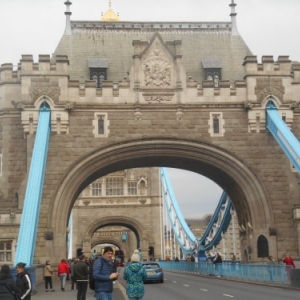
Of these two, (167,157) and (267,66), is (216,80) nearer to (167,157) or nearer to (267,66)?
(267,66)

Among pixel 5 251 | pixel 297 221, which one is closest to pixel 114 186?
pixel 5 251

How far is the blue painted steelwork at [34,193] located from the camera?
22.6 metres

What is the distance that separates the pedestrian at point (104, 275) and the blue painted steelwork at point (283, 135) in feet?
56.4

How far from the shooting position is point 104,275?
10516 mm

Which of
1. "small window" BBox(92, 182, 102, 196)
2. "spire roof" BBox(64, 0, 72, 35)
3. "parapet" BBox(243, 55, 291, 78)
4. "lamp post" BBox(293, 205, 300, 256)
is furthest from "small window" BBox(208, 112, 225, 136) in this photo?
"small window" BBox(92, 182, 102, 196)

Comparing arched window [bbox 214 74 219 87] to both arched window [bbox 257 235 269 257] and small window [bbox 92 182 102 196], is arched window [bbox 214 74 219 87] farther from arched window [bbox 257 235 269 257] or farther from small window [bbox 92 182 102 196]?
small window [bbox 92 182 102 196]

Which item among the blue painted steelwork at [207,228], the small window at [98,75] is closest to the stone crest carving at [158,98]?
the small window at [98,75]

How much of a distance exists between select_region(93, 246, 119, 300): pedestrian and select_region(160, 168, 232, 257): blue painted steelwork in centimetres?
3041

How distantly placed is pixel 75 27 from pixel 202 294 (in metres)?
19.5

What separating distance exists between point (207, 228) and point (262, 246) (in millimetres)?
19360

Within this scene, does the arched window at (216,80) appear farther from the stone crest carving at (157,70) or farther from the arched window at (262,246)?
the arched window at (262,246)

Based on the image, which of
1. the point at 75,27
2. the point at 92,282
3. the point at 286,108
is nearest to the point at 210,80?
the point at 286,108

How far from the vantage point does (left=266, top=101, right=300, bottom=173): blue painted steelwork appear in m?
26.9

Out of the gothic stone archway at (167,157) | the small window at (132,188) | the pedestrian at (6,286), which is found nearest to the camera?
the pedestrian at (6,286)
